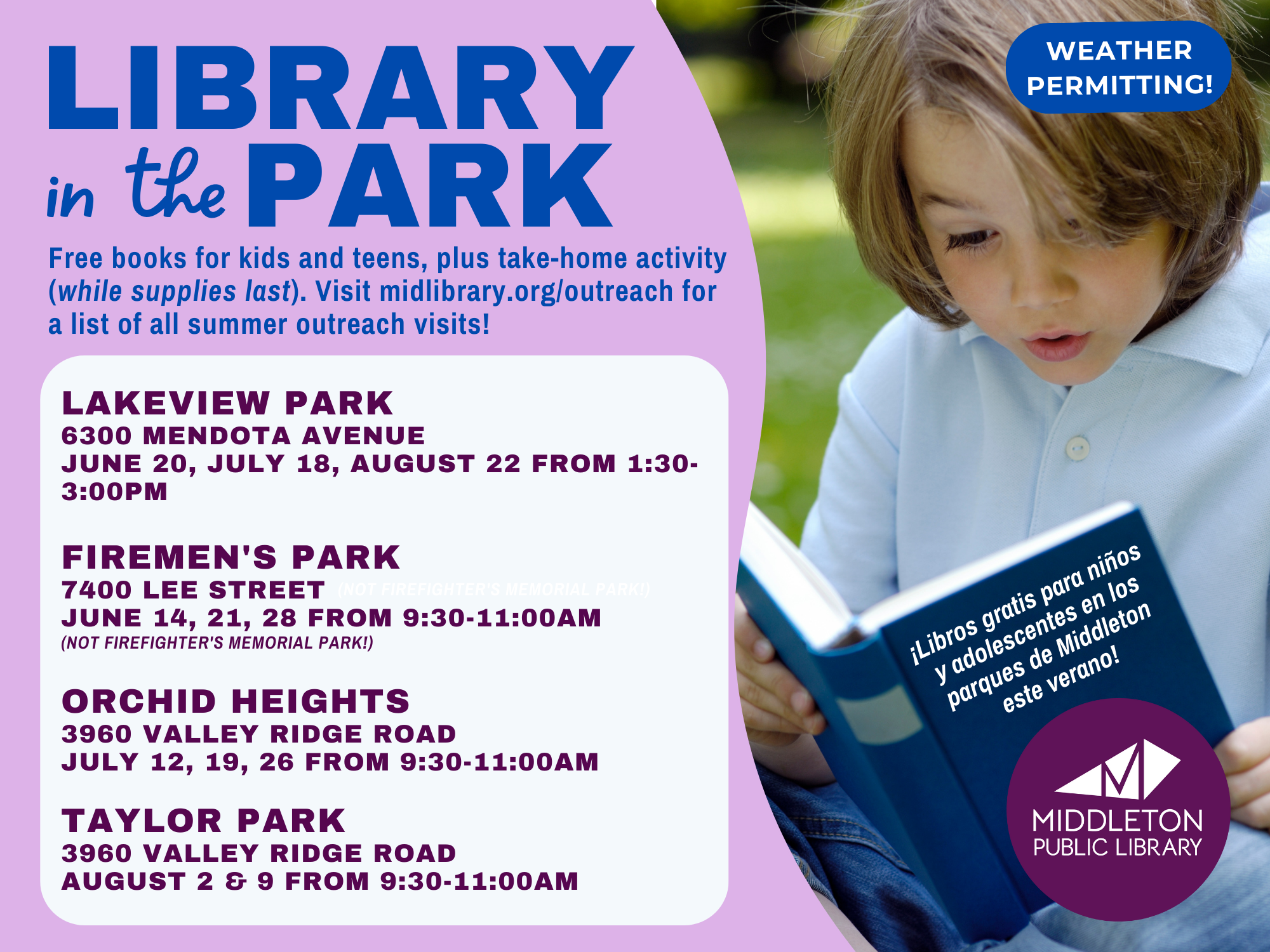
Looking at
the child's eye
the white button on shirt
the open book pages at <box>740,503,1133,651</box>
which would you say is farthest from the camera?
the white button on shirt

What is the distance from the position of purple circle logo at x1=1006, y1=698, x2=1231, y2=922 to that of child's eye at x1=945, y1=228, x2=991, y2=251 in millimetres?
387

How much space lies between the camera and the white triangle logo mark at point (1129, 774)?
0.98 metres

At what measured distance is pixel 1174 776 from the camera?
99cm

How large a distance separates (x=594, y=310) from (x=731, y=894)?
52 centimetres

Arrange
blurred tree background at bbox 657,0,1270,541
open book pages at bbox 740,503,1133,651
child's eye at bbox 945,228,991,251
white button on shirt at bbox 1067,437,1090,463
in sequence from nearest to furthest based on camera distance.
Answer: open book pages at bbox 740,503,1133,651
child's eye at bbox 945,228,991,251
white button on shirt at bbox 1067,437,1090,463
blurred tree background at bbox 657,0,1270,541

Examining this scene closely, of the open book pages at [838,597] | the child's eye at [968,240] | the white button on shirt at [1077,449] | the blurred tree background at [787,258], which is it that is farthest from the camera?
the blurred tree background at [787,258]

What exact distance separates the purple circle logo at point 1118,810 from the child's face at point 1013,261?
31 centimetres

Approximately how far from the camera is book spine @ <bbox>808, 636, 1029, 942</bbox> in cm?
90

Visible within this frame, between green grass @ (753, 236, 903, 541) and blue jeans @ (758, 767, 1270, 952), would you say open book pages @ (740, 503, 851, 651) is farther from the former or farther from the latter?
green grass @ (753, 236, 903, 541)

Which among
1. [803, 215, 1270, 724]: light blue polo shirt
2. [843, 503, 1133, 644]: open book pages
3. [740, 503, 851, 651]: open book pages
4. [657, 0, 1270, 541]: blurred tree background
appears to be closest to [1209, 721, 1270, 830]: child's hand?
[803, 215, 1270, 724]: light blue polo shirt

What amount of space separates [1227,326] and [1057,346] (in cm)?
15

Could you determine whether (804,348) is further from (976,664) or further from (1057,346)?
(976,664)

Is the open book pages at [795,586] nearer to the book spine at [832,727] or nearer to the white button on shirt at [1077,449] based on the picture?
the book spine at [832,727]

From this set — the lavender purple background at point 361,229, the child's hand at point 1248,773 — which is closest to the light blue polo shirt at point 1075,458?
the child's hand at point 1248,773
